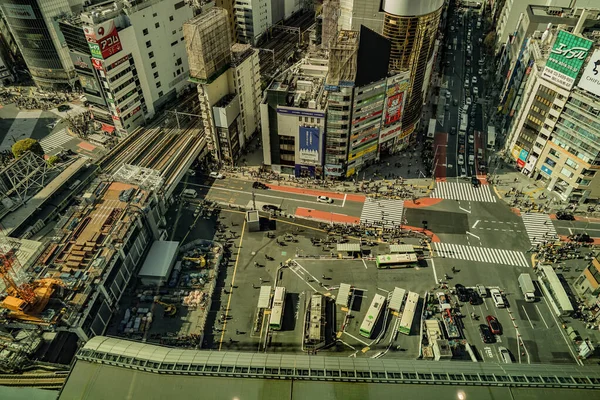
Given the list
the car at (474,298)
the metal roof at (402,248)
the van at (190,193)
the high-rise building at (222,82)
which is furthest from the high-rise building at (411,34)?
the van at (190,193)

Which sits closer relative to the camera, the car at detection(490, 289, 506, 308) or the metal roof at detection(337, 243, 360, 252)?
the car at detection(490, 289, 506, 308)

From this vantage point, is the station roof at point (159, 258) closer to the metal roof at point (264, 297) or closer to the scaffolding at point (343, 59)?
the metal roof at point (264, 297)

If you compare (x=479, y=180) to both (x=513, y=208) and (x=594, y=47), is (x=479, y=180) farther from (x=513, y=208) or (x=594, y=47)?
(x=594, y=47)

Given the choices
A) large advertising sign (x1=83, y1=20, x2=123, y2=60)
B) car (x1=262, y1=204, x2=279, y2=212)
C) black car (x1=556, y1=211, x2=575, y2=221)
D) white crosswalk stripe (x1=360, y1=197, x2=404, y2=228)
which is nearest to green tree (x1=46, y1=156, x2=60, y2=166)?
large advertising sign (x1=83, y1=20, x2=123, y2=60)

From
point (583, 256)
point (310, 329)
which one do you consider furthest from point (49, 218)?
point (583, 256)

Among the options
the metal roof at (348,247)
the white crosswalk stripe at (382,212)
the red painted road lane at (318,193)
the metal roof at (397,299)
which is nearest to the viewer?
the metal roof at (397,299)

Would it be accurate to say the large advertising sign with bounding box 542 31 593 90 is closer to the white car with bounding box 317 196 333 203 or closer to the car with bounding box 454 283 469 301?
the car with bounding box 454 283 469 301
